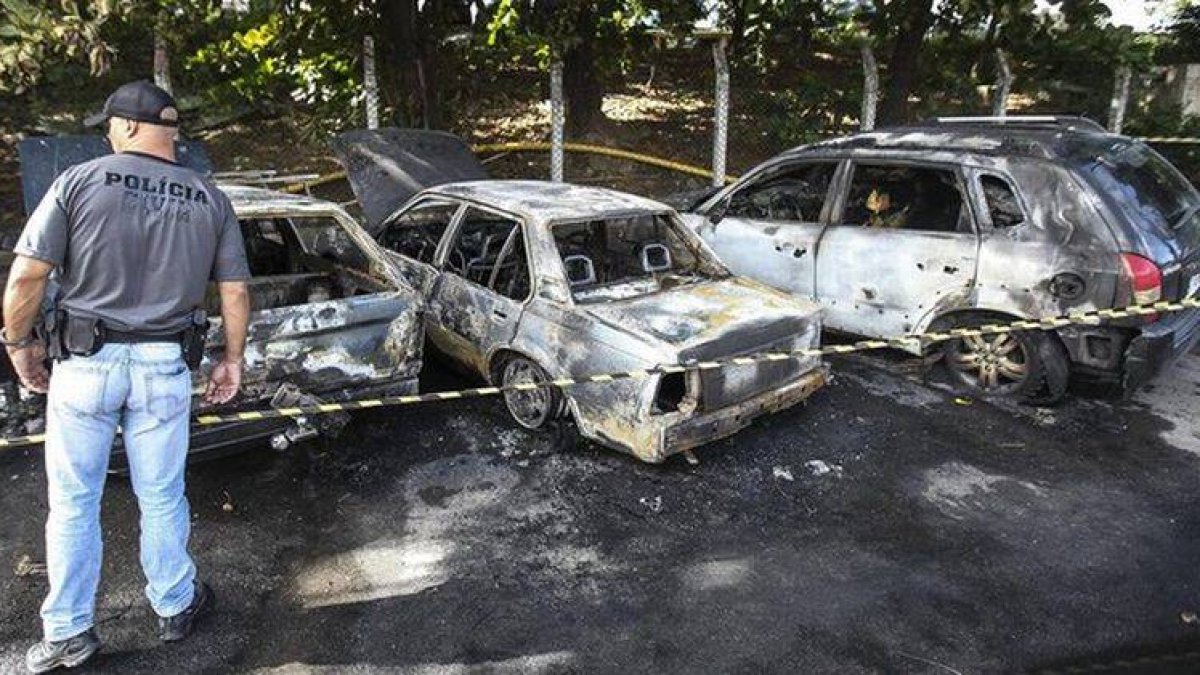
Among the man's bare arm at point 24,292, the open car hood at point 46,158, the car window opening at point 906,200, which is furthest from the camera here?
the open car hood at point 46,158

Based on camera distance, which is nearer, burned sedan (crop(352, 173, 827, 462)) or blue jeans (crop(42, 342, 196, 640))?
blue jeans (crop(42, 342, 196, 640))

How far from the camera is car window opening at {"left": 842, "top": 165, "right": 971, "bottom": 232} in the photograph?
575 cm

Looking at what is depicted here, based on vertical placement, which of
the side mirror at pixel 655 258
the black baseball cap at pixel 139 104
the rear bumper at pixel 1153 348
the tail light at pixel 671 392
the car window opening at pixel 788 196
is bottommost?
the tail light at pixel 671 392

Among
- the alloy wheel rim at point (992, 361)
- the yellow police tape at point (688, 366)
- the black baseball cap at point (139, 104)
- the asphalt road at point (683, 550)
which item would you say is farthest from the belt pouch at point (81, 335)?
the alloy wheel rim at point (992, 361)

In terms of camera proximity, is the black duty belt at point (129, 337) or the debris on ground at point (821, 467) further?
the debris on ground at point (821, 467)

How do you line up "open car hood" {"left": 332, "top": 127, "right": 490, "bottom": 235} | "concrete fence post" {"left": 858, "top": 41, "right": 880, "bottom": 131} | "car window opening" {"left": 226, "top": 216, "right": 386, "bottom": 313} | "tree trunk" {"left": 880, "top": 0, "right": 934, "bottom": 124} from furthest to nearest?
"tree trunk" {"left": 880, "top": 0, "right": 934, "bottom": 124} < "concrete fence post" {"left": 858, "top": 41, "right": 880, "bottom": 131} < "open car hood" {"left": 332, "top": 127, "right": 490, "bottom": 235} < "car window opening" {"left": 226, "top": 216, "right": 386, "bottom": 313}

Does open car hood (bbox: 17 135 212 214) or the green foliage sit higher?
the green foliage

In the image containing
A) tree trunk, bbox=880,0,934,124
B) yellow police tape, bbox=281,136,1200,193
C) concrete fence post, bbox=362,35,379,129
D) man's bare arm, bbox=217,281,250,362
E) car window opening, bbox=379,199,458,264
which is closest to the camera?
man's bare arm, bbox=217,281,250,362

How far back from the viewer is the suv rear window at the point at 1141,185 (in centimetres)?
517

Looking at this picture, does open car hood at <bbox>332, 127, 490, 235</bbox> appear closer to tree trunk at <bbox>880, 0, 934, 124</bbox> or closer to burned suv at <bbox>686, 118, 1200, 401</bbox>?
burned suv at <bbox>686, 118, 1200, 401</bbox>

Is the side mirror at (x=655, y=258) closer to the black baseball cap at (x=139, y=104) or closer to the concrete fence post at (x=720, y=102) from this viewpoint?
the black baseball cap at (x=139, y=104)

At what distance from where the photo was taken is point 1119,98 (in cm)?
1156

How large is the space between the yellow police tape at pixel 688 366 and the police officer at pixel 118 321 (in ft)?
2.31

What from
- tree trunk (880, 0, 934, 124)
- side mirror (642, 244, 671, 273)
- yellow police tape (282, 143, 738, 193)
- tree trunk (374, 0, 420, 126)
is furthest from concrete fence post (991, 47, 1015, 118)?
side mirror (642, 244, 671, 273)
